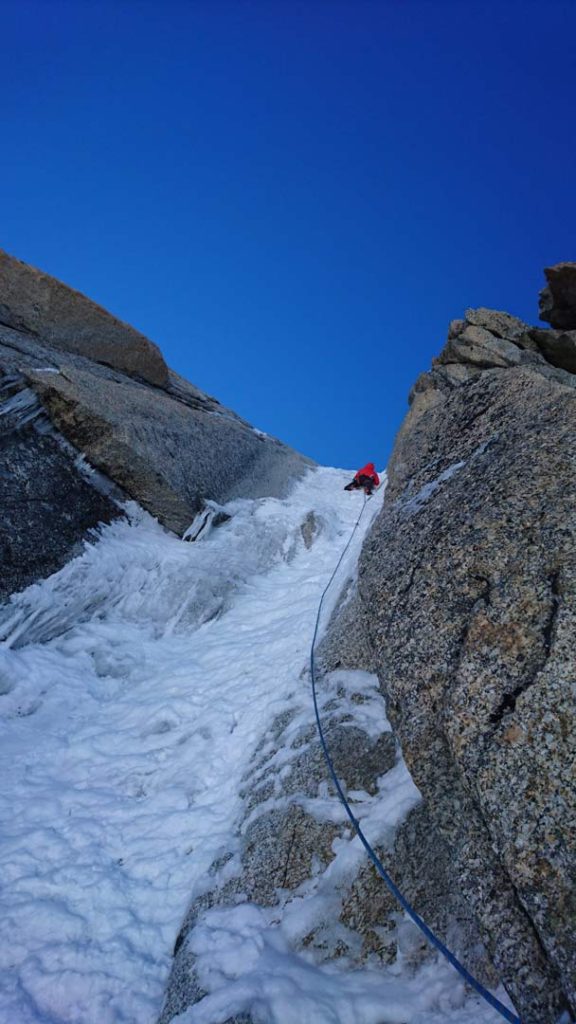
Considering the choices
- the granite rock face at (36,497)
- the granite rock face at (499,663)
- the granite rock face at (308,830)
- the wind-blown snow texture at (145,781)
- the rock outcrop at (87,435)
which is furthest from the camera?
the rock outcrop at (87,435)

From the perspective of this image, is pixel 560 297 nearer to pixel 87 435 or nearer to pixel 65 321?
pixel 87 435

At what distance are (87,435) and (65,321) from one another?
6.90m

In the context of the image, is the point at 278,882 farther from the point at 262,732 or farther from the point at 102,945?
the point at 262,732

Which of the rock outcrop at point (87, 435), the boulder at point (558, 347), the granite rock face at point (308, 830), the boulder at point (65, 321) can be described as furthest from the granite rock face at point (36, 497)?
the boulder at point (558, 347)

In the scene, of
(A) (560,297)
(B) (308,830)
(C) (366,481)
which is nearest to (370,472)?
(C) (366,481)

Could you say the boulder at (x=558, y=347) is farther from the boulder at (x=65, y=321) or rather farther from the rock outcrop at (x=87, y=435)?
the boulder at (x=65, y=321)

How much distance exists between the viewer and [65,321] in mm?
16562

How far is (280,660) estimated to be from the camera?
7.93 m

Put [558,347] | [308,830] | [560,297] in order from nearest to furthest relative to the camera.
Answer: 1. [308,830]
2. [558,347]
3. [560,297]

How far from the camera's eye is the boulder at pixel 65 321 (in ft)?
52.1

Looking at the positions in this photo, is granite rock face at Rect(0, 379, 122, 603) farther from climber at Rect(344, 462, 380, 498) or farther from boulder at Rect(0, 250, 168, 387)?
climber at Rect(344, 462, 380, 498)

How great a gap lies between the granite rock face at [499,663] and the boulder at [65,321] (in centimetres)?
1376

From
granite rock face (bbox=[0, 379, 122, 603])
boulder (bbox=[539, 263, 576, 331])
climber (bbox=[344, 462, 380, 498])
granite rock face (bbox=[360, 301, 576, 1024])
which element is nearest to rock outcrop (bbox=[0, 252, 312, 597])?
granite rock face (bbox=[0, 379, 122, 603])

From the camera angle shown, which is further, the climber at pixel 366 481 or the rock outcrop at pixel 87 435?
the climber at pixel 366 481
